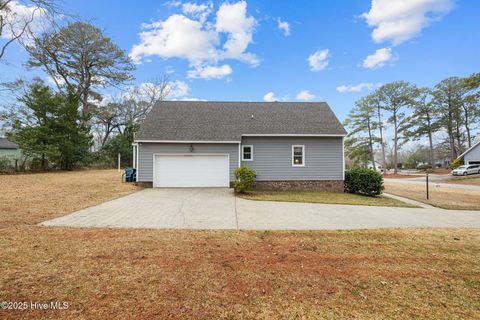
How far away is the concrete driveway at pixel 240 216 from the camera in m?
5.92

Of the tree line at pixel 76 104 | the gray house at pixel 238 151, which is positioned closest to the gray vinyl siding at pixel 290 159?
the gray house at pixel 238 151

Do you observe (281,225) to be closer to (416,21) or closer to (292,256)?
(292,256)

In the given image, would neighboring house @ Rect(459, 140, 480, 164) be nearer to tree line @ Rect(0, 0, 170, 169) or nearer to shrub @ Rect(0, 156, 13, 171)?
tree line @ Rect(0, 0, 170, 169)

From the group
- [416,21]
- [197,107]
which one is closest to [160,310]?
[197,107]

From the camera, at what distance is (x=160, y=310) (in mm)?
2436

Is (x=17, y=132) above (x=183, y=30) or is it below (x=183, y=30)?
below

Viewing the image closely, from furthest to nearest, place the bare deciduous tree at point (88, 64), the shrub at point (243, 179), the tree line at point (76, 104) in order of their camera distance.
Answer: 1. the bare deciduous tree at point (88, 64)
2. the tree line at point (76, 104)
3. the shrub at point (243, 179)

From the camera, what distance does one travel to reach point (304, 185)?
1380 centimetres

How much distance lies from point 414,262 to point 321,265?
1.65 m

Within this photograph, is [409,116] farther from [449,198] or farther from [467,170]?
[449,198]

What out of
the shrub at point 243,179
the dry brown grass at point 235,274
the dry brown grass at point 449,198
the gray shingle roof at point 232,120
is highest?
the gray shingle roof at point 232,120

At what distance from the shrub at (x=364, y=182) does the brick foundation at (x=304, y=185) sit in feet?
1.68

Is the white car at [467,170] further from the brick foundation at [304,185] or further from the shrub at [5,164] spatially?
the shrub at [5,164]

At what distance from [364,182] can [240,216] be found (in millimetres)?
8952
